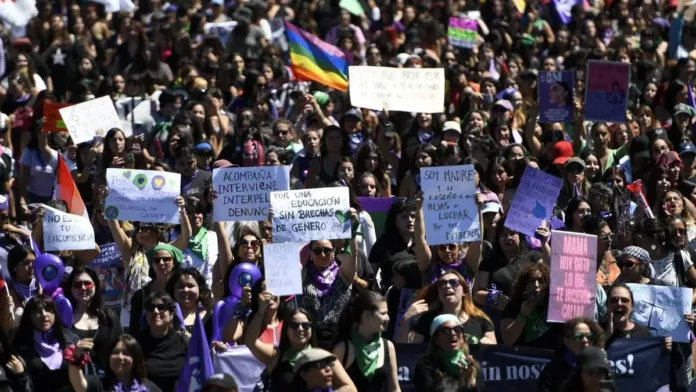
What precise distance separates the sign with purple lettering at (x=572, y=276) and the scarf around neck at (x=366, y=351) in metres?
1.18

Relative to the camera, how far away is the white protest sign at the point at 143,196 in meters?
12.6

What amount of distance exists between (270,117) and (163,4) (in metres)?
7.46

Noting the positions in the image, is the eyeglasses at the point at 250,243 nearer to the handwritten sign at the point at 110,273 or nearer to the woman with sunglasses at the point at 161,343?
the handwritten sign at the point at 110,273

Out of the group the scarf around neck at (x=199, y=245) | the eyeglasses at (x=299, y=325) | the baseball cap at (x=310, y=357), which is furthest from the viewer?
the scarf around neck at (x=199, y=245)

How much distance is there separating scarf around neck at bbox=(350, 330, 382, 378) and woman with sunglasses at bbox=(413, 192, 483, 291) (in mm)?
1316

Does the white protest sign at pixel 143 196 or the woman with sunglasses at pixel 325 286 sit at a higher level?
the white protest sign at pixel 143 196

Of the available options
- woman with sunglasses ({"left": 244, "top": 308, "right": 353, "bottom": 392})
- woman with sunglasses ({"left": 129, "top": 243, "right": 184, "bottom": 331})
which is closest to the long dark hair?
woman with sunglasses ({"left": 129, "top": 243, "right": 184, "bottom": 331})

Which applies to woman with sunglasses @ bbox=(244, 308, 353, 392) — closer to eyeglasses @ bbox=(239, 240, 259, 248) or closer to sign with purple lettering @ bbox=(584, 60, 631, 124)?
eyeglasses @ bbox=(239, 240, 259, 248)

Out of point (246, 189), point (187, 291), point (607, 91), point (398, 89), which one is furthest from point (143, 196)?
point (607, 91)

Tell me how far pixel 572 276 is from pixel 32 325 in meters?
3.15

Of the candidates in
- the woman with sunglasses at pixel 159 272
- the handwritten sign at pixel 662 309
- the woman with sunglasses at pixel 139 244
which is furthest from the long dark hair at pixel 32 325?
the handwritten sign at pixel 662 309

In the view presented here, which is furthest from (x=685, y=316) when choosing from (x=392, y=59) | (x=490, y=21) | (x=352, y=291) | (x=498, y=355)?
(x=490, y=21)

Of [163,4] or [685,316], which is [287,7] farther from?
[685,316]

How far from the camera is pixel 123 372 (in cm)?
1016
